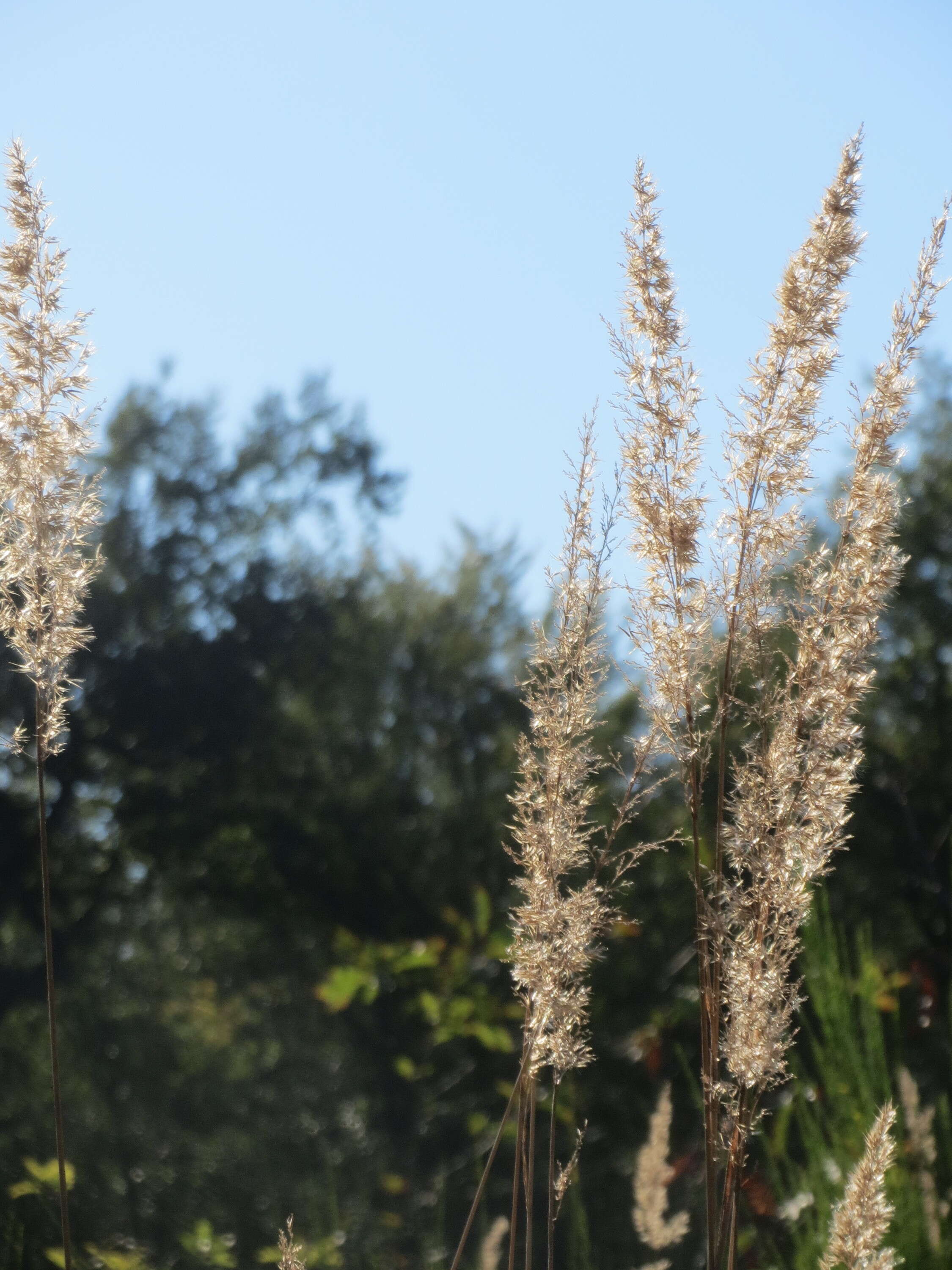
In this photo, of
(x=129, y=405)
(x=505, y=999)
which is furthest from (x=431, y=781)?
(x=129, y=405)

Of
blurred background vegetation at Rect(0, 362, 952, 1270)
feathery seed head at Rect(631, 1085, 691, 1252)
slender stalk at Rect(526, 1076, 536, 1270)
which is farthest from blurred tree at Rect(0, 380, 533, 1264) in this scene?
slender stalk at Rect(526, 1076, 536, 1270)

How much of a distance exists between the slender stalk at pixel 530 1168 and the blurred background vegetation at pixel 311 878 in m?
2.81

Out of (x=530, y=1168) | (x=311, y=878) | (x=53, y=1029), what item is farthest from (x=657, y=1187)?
(x=311, y=878)

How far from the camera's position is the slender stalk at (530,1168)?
1.15 metres

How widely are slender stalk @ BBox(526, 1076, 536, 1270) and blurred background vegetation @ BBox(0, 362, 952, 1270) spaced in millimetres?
2807

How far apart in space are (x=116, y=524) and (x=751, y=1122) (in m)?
7.44

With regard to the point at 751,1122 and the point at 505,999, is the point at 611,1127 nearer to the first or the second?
the point at 505,999

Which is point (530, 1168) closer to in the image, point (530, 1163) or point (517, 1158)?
point (530, 1163)

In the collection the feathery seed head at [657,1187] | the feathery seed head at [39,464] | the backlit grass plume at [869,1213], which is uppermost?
the feathery seed head at [39,464]

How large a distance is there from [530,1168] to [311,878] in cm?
582

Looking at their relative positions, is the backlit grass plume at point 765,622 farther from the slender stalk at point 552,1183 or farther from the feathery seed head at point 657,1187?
the feathery seed head at point 657,1187

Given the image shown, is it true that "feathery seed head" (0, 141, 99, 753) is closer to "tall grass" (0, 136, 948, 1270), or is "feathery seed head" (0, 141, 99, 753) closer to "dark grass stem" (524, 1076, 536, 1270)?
"tall grass" (0, 136, 948, 1270)

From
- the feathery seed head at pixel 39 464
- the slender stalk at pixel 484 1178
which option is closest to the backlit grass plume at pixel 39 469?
the feathery seed head at pixel 39 464

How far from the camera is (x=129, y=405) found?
8008 millimetres
